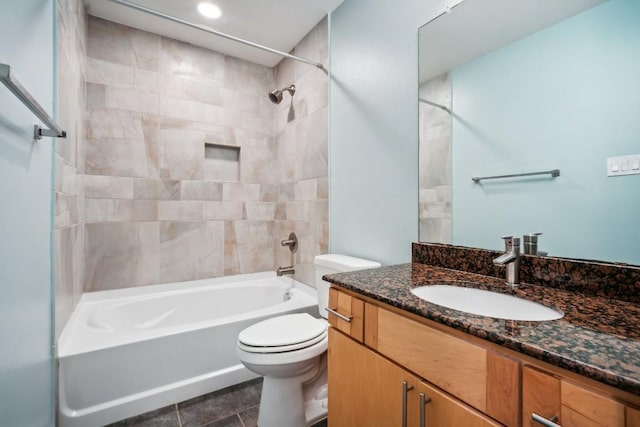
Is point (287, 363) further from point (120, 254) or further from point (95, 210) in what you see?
point (95, 210)

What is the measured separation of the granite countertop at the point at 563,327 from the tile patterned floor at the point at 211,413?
3.61ft

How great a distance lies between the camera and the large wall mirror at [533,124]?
0.84 meters

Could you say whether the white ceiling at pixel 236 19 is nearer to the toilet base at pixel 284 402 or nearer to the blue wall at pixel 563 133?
the blue wall at pixel 563 133

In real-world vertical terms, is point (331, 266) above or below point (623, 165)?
below

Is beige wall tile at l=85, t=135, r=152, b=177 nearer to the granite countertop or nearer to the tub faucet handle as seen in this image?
the tub faucet handle

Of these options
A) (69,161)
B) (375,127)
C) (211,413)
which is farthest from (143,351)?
(375,127)

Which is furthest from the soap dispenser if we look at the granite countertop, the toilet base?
the toilet base

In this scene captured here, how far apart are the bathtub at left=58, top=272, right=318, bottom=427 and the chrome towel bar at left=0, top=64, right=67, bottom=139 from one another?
108 centimetres

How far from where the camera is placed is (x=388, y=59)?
1.62 metres

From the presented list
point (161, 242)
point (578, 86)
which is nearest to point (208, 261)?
point (161, 242)

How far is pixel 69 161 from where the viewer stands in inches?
63.2

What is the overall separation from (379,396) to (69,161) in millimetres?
1970

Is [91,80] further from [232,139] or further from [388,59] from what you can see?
[388,59]

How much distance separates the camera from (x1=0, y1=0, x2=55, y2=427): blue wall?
2.42 ft
